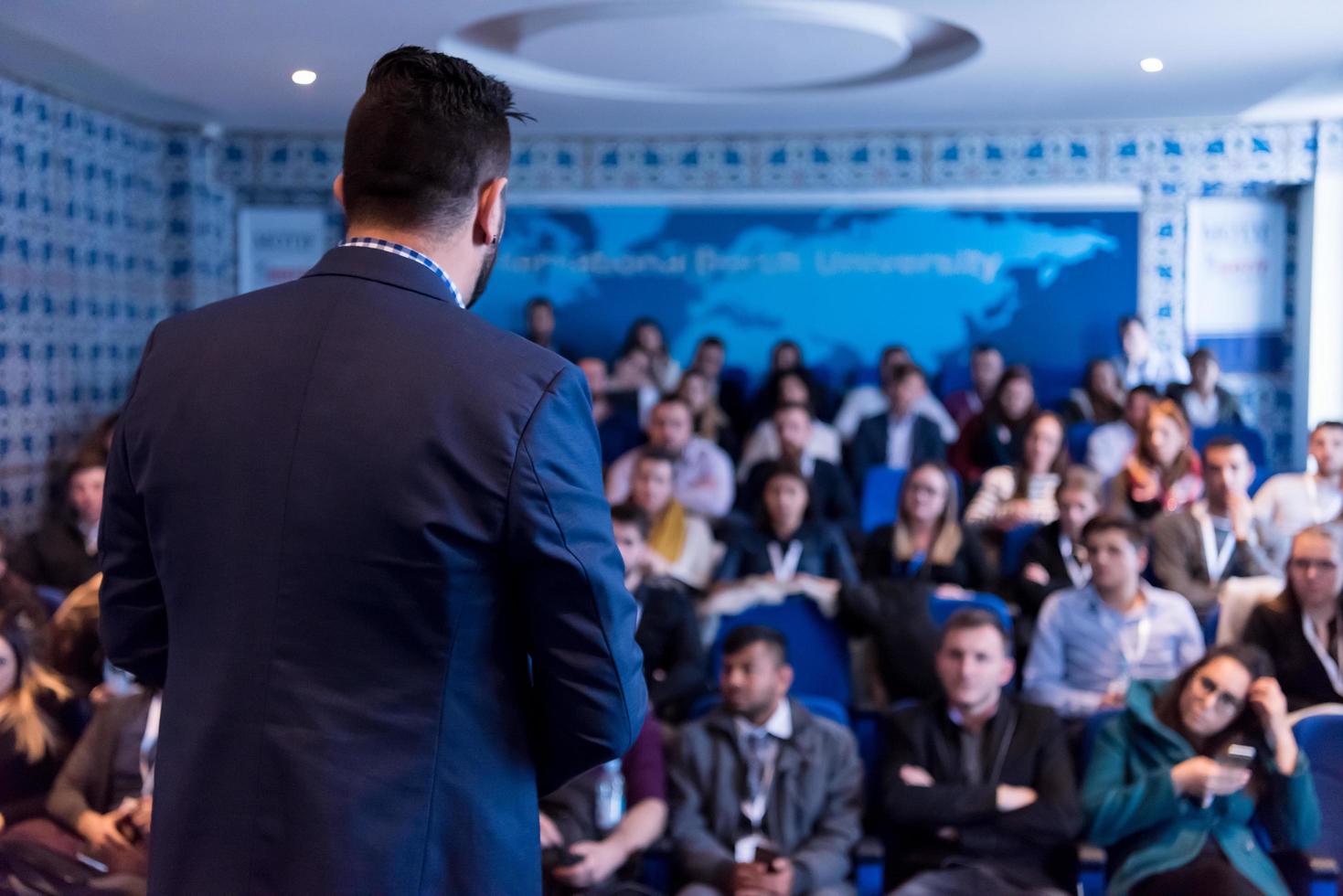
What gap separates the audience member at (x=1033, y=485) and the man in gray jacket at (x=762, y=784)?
2.47 m

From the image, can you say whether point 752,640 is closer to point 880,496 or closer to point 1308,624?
point 1308,624

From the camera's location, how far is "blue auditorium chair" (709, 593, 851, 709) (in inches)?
163

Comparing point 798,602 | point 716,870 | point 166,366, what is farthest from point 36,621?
point 166,366

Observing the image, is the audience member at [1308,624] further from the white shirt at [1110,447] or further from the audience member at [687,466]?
the white shirt at [1110,447]

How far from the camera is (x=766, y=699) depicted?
321cm

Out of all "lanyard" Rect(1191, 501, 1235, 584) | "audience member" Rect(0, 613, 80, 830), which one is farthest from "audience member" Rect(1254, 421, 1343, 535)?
"audience member" Rect(0, 613, 80, 830)

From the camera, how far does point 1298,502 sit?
5422 mm

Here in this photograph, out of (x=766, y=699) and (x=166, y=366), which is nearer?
(x=166, y=366)

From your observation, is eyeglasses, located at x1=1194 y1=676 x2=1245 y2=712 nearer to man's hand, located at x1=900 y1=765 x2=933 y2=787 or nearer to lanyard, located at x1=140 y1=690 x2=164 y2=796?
man's hand, located at x1=900 y1=765 x2=933 y2=787

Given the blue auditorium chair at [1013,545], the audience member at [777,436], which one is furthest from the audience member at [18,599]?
the audience member at [777,436]

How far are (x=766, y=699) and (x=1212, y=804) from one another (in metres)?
1.11

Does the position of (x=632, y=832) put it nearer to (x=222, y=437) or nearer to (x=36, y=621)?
(x=36, y=621)

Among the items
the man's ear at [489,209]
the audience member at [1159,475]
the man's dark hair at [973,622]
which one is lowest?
the man's dark hair at [973,622]

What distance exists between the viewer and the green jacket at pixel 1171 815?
9.82ft
